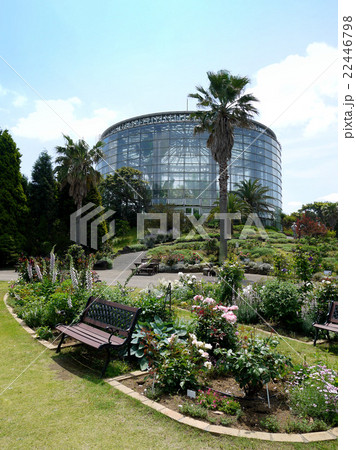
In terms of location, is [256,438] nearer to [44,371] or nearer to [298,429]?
Answer: [298,429]

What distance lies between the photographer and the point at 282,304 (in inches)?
230

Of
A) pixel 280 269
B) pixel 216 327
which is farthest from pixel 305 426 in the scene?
pixel 280 269

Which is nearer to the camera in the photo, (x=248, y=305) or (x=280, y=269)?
(x=248, y=305)

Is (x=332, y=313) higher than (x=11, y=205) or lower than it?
lower

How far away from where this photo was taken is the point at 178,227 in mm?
29828

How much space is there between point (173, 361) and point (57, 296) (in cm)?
294

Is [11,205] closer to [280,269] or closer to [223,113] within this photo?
[223,113]

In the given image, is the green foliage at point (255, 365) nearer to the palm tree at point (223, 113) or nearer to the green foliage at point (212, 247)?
the palm tree at point (223, 113)

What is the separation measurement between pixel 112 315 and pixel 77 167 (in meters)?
19.2

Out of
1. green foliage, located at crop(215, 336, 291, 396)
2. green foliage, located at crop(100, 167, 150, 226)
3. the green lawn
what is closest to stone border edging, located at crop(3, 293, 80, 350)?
the green lawn

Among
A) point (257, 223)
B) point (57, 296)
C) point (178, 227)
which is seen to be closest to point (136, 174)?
point (178, 227)

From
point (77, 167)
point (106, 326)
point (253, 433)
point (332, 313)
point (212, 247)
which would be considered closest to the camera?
point (253, 433)

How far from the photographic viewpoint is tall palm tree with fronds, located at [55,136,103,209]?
2175cm

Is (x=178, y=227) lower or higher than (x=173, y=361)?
higher
